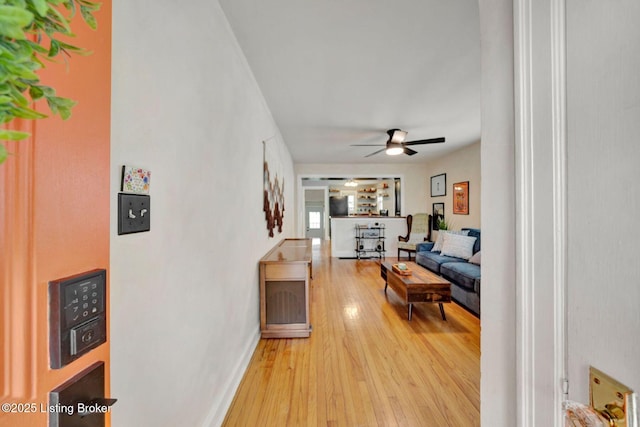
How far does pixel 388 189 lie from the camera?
9766mm

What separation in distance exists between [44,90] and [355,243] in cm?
643

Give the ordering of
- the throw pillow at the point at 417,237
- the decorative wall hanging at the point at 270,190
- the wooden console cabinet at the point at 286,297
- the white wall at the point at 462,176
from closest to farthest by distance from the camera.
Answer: the wooden console cabinet at the point at 286,297
the decorative wall hanging at the point at 270,190
the white wall at the point at 462,176
the throw pillow at the point at 417,237

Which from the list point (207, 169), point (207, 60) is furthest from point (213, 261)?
point (207, 60)

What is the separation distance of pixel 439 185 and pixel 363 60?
497cm

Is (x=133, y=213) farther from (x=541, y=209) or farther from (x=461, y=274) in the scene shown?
(x=461, y=274)

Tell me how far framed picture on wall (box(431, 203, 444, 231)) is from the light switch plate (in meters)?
6.16

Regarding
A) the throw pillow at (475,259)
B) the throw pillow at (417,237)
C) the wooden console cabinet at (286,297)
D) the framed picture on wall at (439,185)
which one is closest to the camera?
the wooden console cabinet at (286,297)

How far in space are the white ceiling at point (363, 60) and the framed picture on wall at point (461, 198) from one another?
1.72 meters

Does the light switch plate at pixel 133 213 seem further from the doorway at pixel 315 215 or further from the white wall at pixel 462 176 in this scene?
the doorway at pixel 315 215

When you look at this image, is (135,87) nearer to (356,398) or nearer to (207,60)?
(207,60)

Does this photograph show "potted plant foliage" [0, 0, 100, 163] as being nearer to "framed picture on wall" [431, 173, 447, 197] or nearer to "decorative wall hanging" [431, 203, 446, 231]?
"decorative wall hanging" [431, 203, 446, 231]

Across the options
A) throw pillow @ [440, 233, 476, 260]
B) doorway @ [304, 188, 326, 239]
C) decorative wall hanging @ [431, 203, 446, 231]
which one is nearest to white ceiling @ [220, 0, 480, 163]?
throw pillow @ [440, 233, 476, 260]

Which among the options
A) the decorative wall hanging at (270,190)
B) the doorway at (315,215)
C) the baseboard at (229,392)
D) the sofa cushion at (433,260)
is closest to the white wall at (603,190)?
the baseboard at (229,392)

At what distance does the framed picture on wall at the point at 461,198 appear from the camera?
207 inches
